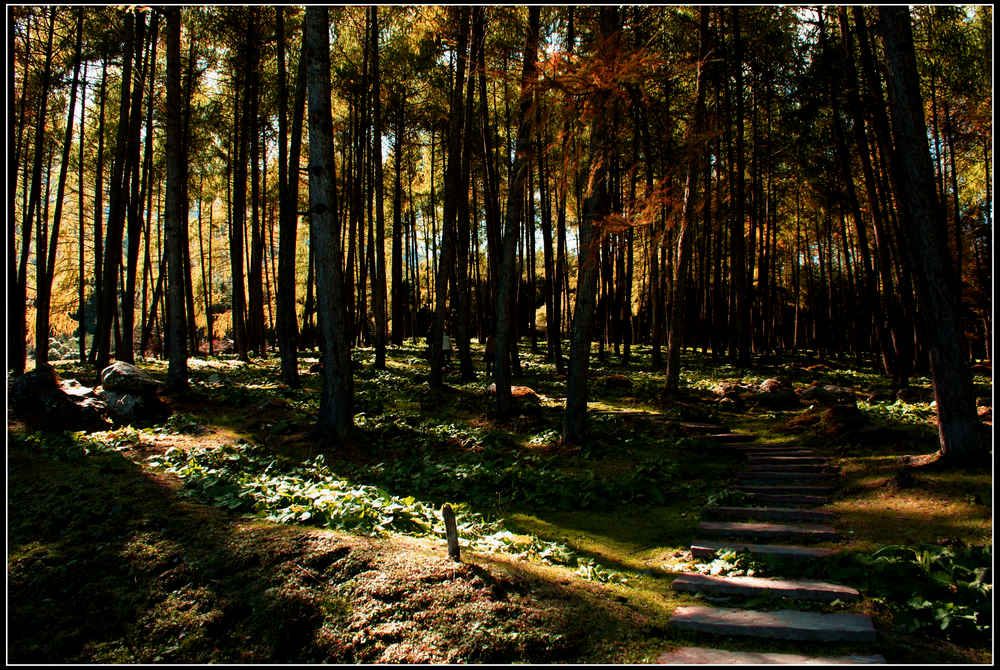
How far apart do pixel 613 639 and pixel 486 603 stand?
0.79 metres

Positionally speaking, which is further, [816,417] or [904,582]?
[816,417]

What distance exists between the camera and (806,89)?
13586 mm

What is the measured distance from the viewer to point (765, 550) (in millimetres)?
4594

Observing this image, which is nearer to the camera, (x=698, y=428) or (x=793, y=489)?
(x=793, y=489)

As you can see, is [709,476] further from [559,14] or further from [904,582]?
[559,14]

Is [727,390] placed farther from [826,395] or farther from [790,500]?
[790,500]

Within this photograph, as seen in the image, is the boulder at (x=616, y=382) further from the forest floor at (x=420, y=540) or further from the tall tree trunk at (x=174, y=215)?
the tall tree trunk at (x=174, y=215)

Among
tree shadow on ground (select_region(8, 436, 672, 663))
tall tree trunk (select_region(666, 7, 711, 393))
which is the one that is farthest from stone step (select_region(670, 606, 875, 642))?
tall tree trunk (select_region(666, 7, 711, 393))

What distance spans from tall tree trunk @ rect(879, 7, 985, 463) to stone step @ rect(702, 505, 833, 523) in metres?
1.79

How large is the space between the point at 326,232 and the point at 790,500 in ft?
22.3

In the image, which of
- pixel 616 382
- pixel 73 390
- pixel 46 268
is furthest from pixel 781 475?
pixel 46 268

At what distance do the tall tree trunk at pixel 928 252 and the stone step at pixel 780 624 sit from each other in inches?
140

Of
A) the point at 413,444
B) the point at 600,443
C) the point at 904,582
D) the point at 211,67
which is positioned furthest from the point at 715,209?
the point at 211,67

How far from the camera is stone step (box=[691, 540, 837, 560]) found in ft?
14.4
